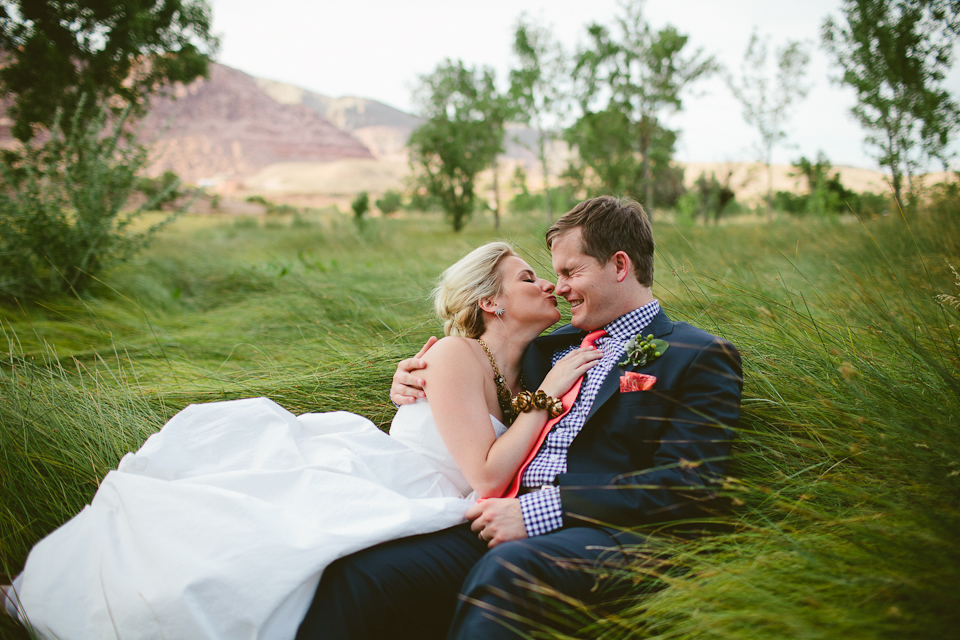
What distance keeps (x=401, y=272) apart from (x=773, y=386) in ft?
15.6

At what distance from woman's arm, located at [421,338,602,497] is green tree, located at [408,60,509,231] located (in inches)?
838

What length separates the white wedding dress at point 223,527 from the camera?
1.52m

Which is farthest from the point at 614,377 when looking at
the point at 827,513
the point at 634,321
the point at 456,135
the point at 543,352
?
the point at 456,135

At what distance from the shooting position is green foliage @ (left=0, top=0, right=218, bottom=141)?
385 inches

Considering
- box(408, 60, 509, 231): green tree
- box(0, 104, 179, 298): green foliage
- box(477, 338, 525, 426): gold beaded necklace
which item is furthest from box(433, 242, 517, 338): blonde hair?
box(408, 60, 509, 231): green tree

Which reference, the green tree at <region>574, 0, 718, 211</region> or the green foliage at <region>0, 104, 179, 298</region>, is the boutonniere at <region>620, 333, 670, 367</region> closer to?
the green foliage at <region>0, 104, 179, 298</region>

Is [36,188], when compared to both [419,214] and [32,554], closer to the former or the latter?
[32,554]

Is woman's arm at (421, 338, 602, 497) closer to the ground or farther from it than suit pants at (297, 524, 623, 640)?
farther from it

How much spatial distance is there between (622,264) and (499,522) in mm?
1188

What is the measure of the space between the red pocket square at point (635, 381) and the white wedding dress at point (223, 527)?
0.80 m

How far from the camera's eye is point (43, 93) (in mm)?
10422

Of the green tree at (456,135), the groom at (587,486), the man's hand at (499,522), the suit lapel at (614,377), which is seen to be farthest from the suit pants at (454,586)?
the green tree at (456,135)

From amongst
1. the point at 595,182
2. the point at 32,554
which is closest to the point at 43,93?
the point at 32,554

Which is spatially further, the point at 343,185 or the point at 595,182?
the point at 343,185
